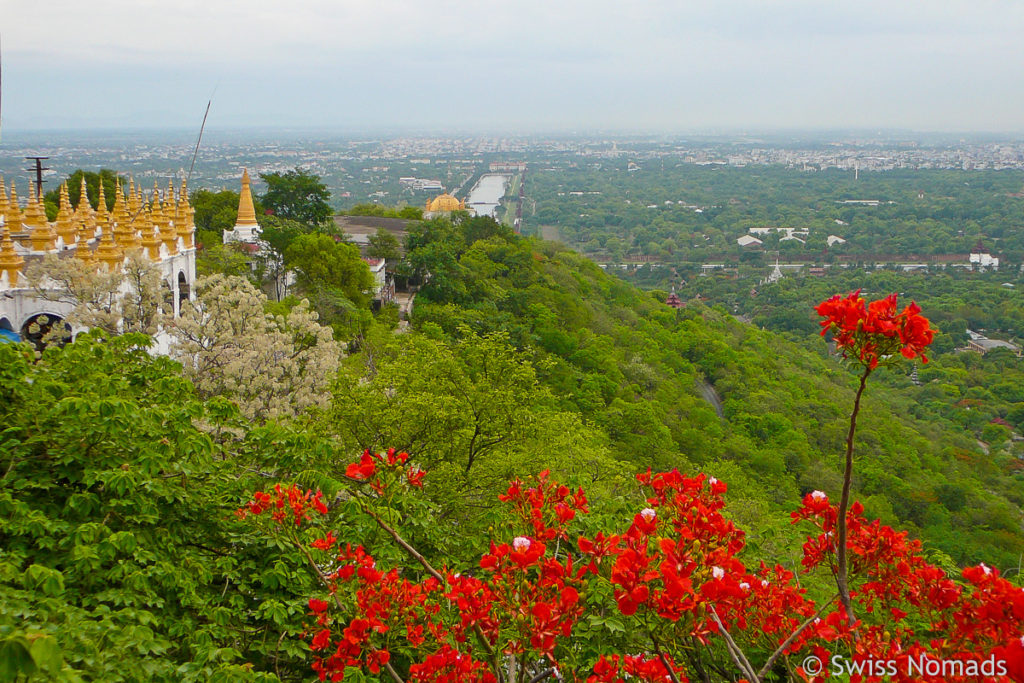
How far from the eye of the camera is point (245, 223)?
30828 millimetres

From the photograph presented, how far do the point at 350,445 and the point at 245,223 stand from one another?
21.3 meters

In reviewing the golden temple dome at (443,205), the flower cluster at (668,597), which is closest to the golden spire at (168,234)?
the flower cluster at (668,597)

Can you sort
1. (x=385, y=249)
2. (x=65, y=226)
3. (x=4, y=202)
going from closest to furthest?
(x=65, y=226), (x=4, y=202), (x=385, y=249)

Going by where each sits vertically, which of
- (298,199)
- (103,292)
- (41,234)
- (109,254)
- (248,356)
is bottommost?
(248,356)

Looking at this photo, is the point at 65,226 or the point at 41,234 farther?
the point at 65,226

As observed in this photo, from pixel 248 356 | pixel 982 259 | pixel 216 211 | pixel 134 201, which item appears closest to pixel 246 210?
pixel 216 211

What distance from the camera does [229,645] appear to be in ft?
17.3

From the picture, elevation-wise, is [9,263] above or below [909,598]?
above

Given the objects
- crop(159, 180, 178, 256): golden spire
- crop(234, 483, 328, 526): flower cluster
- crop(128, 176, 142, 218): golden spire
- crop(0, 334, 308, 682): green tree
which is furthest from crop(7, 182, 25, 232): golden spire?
crop(234, 483, 328, 526): flower cluster

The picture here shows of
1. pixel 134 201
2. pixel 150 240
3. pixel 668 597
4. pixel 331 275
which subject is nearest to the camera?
pixel 668 597

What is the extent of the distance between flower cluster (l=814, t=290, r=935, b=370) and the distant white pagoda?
28.7 m

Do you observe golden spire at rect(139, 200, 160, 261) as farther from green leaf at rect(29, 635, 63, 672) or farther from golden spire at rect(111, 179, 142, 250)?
green leaf at rect(29, 635, 63, 672)

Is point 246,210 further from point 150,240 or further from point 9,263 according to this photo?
point 9,263

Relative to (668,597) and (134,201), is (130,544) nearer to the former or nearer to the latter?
(668,597)
